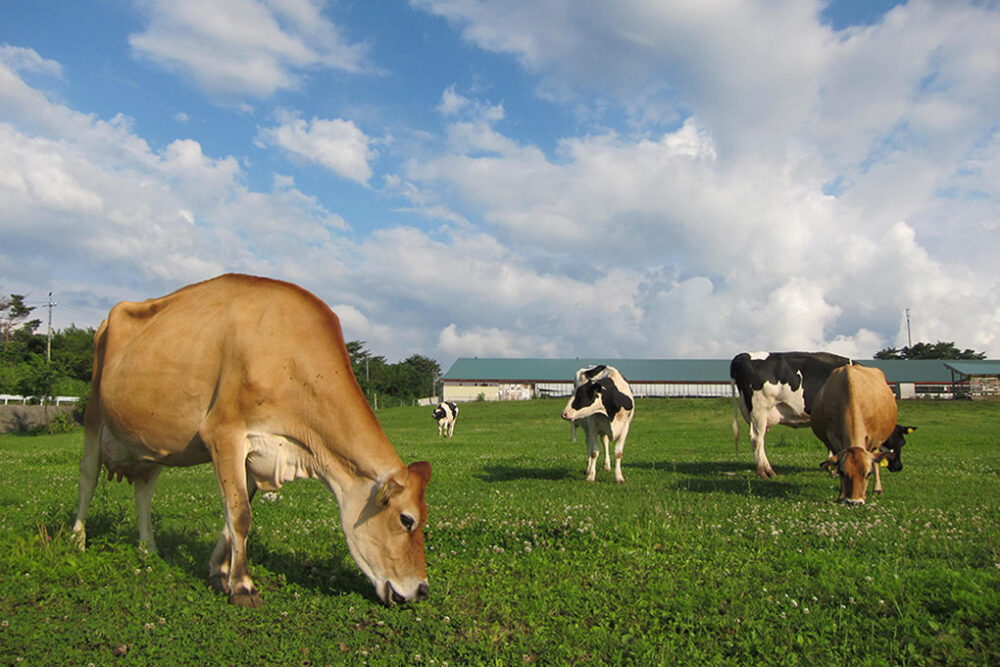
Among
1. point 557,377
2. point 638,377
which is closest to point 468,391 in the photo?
point 557,377

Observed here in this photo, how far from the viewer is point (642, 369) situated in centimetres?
9694

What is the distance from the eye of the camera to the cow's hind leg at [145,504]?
699 cm

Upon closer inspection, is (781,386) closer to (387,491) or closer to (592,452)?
(592,452)

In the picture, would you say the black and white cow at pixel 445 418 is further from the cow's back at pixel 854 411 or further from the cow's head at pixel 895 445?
the cow's back at pixel 854 411

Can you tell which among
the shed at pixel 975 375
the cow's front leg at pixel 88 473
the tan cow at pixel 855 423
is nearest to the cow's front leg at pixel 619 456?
the tan cow at pixel 855 423

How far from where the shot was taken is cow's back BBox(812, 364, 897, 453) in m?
10.9

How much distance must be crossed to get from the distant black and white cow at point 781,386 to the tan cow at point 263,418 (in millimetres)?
12106

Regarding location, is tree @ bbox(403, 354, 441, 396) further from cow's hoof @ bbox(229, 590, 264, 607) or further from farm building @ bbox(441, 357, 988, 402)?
cow's hoof @ bbox(229, 590, 264, 607)

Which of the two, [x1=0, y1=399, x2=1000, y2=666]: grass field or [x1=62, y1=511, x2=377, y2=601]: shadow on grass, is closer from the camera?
[x1=0, y1=399, x2=1000, y2=666]: grass field

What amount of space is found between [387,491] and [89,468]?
12.1 ft

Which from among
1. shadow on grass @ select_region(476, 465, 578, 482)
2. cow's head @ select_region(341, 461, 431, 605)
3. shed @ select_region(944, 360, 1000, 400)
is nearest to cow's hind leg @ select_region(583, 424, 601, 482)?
shadow on grass @ select_region(476, 465, 578, 482)

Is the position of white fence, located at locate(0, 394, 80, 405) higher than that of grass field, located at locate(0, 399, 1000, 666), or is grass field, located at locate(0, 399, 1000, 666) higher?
white fence, located at locate(0, 394, 80, 405)

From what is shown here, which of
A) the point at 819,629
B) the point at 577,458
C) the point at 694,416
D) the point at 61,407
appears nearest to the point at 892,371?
the point at 694,416

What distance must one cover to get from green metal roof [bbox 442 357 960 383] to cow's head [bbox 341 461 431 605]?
8516cm
